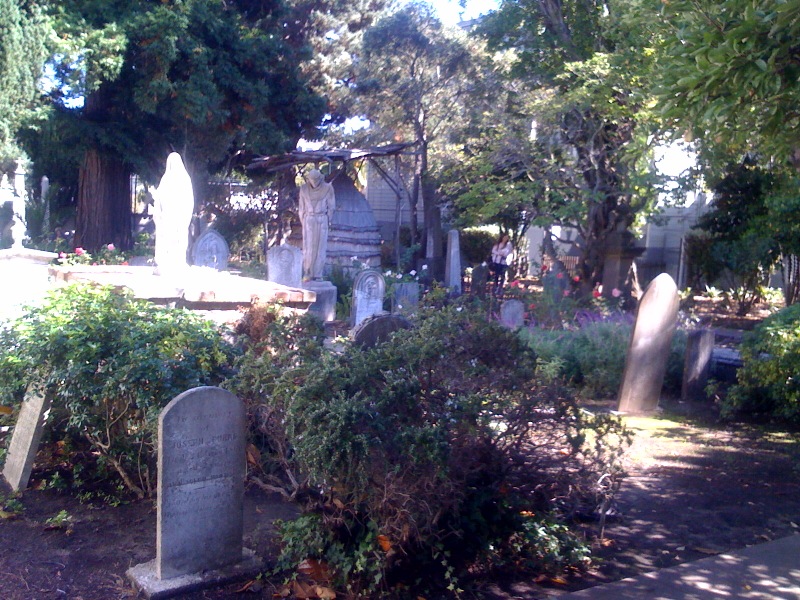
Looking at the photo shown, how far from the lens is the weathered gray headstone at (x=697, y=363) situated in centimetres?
1046

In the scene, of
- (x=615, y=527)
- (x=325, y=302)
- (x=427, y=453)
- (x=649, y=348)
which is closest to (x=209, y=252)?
(x=325, y=302)

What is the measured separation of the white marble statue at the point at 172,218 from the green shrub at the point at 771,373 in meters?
6.47

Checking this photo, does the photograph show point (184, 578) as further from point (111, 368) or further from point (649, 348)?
point (649, 348)

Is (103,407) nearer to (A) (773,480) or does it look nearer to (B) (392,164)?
(A) (773,480)

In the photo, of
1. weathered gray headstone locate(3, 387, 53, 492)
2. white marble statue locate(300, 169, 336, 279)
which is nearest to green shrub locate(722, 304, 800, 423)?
weathered gray headstone locate(3, 387, 53, 492)

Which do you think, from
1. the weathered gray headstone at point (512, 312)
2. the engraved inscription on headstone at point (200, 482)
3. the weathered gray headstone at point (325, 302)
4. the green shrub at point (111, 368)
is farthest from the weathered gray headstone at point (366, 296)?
the engraved inscription on headstone at point (200, 482)

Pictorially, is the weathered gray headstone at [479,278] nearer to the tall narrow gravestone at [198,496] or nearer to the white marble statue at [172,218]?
the white marble statue at [172,218]

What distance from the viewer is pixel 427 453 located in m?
4.14

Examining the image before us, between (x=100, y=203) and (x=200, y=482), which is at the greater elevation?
(x=100, y=203)

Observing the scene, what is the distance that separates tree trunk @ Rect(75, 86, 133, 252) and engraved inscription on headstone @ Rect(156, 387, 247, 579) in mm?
16359

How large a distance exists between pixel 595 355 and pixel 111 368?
278 inches

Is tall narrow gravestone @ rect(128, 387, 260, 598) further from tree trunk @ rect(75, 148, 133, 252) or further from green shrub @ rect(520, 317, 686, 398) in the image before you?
tree trunk @ rect(75, 148, 133, 252)

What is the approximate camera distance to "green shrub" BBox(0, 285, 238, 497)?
532cm

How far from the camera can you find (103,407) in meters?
5.60
